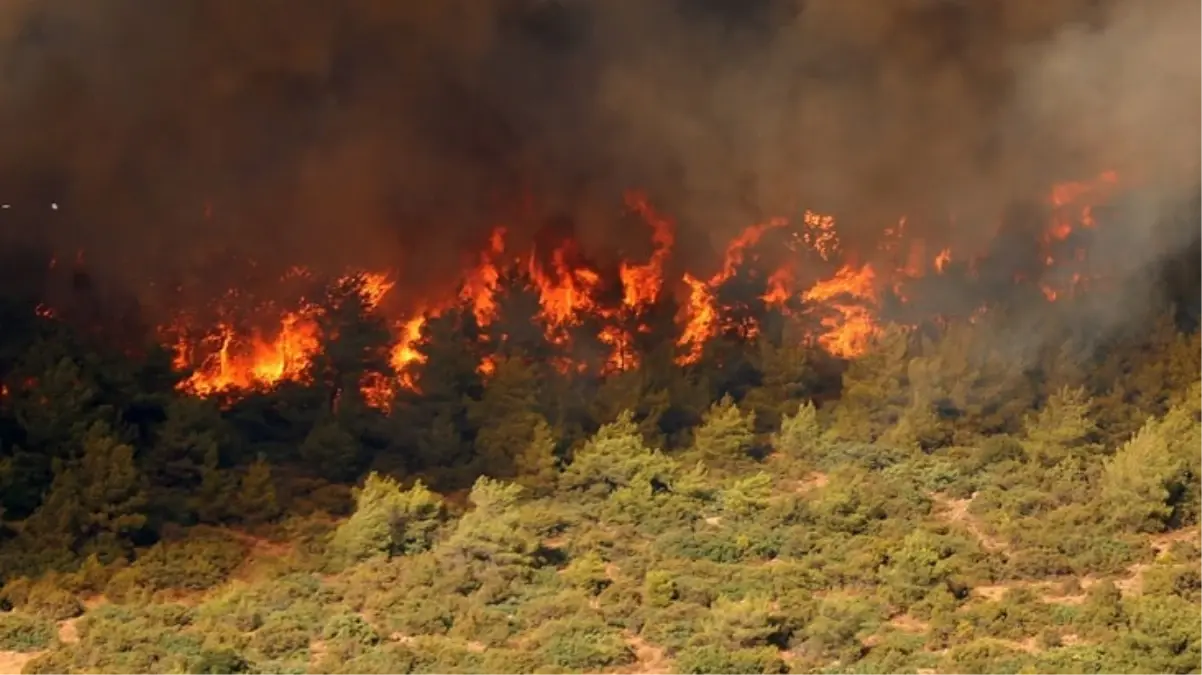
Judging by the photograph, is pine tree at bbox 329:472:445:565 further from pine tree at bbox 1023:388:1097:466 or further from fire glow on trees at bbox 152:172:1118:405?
pine tree at bbox 1023:388:1097:466

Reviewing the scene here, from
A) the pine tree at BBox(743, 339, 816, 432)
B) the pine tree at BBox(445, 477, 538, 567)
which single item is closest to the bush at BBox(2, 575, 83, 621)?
the pine tree at BBox(445, 477, 538, 567)

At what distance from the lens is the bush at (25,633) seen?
20.1 meters

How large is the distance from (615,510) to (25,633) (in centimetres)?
861

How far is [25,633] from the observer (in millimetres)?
20375

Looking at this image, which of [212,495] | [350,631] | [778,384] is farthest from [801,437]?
[350,631]


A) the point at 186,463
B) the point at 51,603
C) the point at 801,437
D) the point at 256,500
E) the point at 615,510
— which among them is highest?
the point at 801,437

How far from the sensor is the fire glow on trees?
29.6m

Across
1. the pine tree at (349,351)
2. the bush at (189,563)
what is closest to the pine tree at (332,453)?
the pine tree at (349,351)

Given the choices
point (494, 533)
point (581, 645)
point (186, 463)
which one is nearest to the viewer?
point (581, 645)

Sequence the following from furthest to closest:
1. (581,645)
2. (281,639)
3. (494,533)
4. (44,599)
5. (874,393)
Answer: (874,393) < (494,533) < (44,599) < (281,639) < (581,645)

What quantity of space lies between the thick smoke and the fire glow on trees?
62cm

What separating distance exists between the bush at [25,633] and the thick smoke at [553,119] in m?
11.9

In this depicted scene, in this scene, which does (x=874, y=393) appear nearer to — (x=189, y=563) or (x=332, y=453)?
(x=332, y=453)

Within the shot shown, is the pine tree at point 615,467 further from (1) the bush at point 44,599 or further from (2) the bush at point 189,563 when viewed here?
(1) the bush at point 44,599
